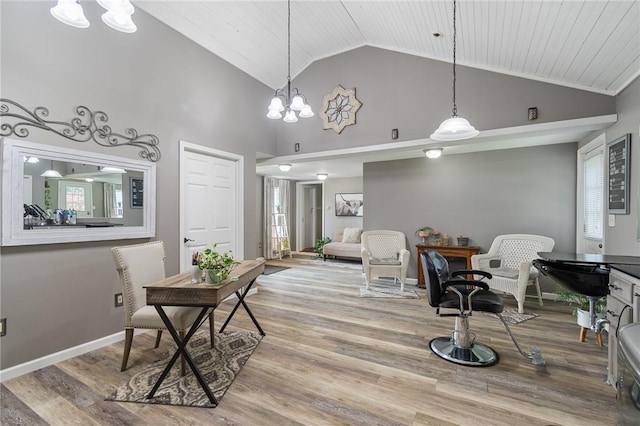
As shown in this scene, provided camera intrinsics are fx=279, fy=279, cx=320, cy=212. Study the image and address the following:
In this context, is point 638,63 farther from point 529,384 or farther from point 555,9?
point 529,384

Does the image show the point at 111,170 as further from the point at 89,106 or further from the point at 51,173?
the point at 89,106

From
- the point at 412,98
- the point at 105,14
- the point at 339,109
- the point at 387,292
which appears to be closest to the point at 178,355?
the point at 105,14

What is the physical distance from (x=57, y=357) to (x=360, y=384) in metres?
2.51

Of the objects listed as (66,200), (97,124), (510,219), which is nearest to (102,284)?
(66,200)

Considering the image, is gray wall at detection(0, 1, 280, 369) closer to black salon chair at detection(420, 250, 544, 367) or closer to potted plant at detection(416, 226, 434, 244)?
black salon chair at detection(420, 250, 544, 367)

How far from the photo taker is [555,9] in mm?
2125

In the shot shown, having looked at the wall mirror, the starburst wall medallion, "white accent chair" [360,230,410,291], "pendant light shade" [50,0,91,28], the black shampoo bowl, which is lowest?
"white accent chair" [360,230,410,291]

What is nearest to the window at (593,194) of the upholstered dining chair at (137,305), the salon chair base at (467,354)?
the salon chair base at (467,354)

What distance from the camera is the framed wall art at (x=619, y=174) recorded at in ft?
8.25

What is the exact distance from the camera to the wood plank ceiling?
2.17 meters

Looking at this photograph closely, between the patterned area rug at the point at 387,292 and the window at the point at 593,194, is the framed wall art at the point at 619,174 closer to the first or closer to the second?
the window at the point at 593,194

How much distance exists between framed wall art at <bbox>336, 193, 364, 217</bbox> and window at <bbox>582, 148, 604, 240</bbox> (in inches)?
188

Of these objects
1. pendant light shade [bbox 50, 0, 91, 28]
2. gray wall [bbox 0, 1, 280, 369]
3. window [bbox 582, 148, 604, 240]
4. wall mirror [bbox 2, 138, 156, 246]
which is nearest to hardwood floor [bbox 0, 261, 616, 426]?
gray wall [bbox 0, 1, 280, 369]

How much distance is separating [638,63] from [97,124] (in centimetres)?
463
